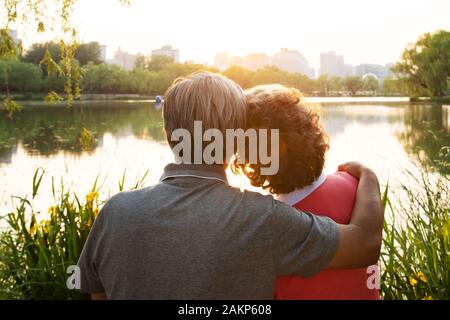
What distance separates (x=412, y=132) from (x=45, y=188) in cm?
1091

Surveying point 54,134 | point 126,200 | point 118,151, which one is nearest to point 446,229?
point 126,200

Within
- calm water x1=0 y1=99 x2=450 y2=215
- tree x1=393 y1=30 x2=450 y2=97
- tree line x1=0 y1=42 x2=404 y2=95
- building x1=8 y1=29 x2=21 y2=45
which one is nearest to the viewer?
building x1=8 y1=29 x2=21 y2=45

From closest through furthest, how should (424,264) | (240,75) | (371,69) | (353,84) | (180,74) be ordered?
(424,264), (180,74), (240,75), (353,84), (371,69)

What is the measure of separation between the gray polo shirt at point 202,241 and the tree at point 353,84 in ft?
211

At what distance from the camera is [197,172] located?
1.10 m

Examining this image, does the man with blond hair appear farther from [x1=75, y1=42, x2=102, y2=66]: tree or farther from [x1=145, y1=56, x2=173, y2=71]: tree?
[x1=145, y1=56, x2=173, y2=71]: tree

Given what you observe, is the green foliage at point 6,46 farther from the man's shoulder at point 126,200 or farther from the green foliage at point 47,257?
the man's shoulder at point 126,200

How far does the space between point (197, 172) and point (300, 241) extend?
241mm

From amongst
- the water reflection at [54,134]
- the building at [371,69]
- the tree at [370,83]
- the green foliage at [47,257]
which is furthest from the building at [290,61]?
the green foliage at [47,257]

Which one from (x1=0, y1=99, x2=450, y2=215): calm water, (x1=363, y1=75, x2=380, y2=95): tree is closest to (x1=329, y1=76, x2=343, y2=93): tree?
(x1=363, y1=75, x2=380, y2=95): tree

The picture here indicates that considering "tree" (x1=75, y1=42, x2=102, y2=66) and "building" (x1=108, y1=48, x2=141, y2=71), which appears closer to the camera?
"tree" (x1=75, y1=42, x2=102, y2=66)

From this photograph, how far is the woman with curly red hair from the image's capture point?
120 cm

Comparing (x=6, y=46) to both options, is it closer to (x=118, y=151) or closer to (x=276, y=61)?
(x=118, y=151)
